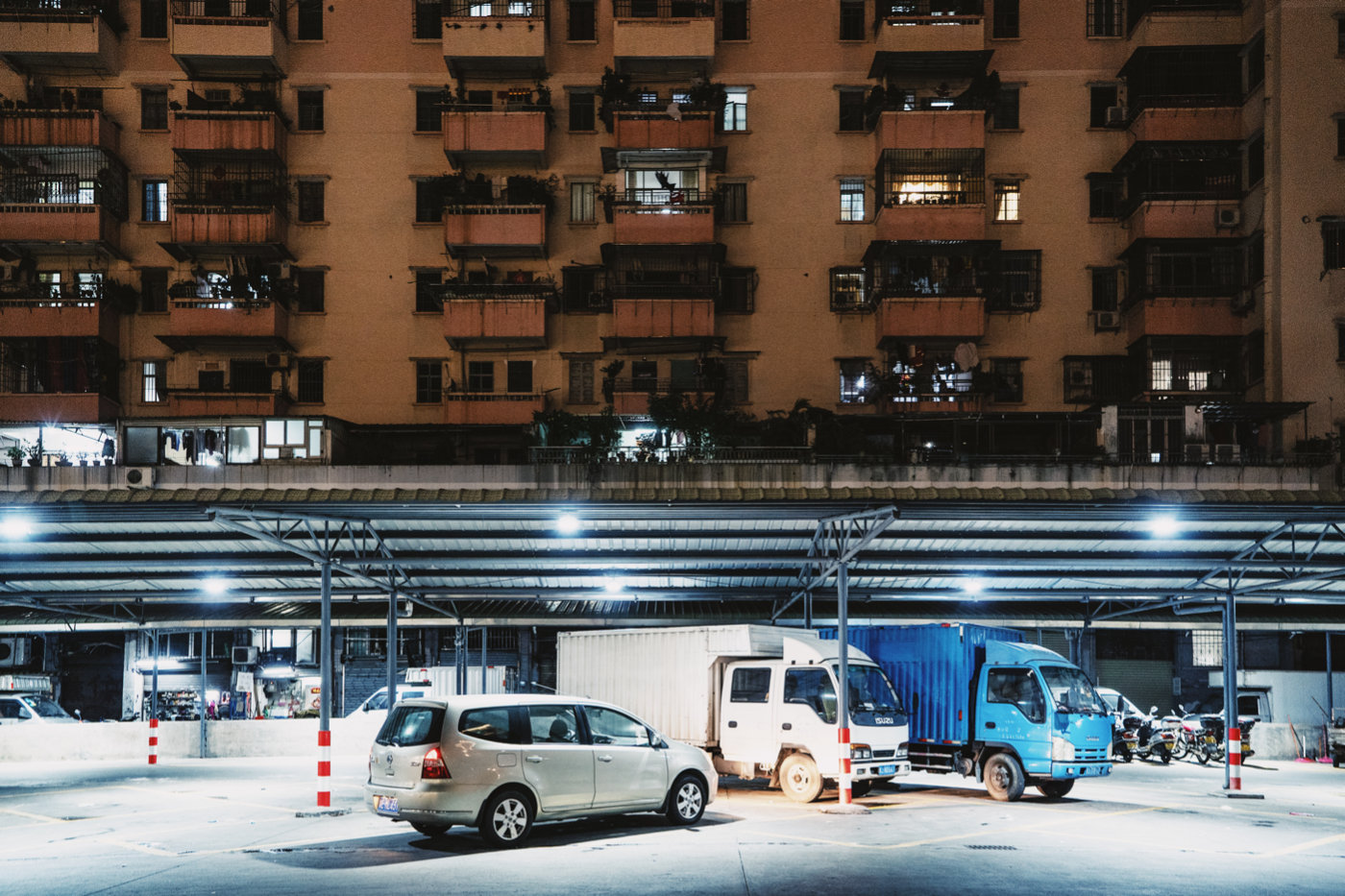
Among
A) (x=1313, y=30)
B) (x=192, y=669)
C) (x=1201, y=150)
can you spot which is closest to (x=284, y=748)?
(x=192, y=669)

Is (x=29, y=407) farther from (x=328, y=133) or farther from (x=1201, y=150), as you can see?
(x=1201, y=150)

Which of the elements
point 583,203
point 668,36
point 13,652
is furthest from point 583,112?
point 13,652

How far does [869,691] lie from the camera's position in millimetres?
18438

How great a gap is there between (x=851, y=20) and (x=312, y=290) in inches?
825

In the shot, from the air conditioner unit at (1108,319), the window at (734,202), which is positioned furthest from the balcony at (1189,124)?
the window at (734,202)

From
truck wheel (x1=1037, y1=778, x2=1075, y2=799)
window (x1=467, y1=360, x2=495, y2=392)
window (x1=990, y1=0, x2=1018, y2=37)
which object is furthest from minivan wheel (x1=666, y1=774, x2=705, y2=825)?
window (x1=990, y1=0, x2=1018, y2=37)

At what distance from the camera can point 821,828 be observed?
14672mm

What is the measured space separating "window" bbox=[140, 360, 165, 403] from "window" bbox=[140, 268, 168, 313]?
1.87 m

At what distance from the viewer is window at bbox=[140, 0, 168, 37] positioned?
40.9 metres

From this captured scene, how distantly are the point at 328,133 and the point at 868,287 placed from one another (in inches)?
766

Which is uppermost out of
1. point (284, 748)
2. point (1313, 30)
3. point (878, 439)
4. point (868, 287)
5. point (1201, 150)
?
point (1313, 30)

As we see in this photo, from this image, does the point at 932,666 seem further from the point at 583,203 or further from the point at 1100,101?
the point at 1100,101

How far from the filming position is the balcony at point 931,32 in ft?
129

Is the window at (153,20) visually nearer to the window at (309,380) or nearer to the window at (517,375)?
the window at (309,380)
